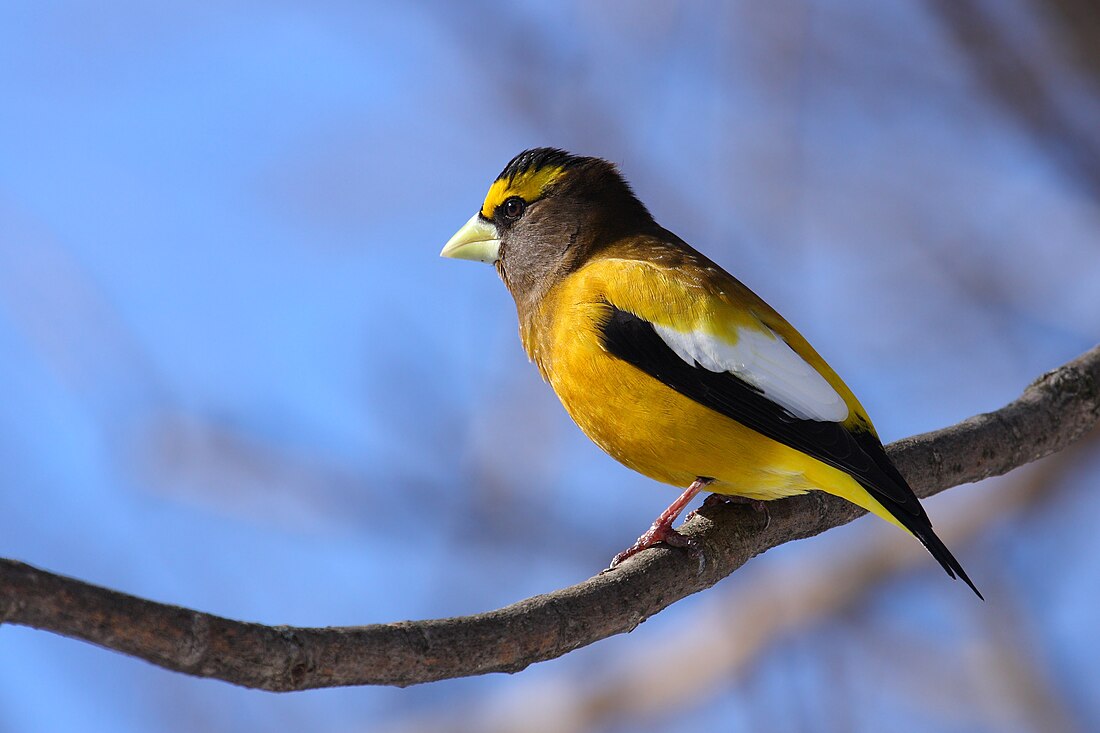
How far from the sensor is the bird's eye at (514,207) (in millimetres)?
5035

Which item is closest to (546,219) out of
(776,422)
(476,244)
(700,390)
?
(476,244)

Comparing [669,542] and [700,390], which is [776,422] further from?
[669,542]

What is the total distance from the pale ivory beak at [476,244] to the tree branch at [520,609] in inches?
60.3

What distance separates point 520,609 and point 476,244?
→ 2.33 metres

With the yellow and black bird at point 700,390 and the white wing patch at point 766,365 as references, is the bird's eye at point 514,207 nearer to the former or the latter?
the yellow and black bird at point 700,390

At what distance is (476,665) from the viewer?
2938 mm

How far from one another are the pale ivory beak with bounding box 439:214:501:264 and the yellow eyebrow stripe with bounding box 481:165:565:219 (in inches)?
4.1

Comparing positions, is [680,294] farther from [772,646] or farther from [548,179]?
[772,646]

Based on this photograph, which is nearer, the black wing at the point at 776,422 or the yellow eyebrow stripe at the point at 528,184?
the black wing at the point at 776,422

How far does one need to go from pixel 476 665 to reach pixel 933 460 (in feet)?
7.54

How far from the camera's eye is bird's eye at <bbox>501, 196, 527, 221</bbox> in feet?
16.5

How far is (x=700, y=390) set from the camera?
12.9ft

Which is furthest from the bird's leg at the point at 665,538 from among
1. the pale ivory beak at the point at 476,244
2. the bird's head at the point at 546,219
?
the pale ivory beak at the point at 476,244

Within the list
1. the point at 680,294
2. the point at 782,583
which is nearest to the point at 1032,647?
the point at 782,583
